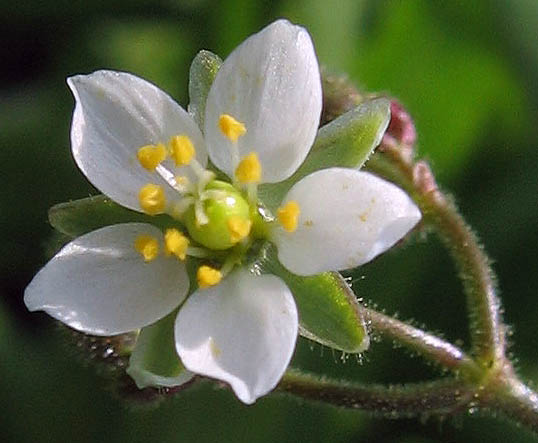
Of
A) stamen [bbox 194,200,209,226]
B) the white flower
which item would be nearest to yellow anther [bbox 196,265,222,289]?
the white flower

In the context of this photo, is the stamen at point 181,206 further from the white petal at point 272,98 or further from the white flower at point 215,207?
the white petal at point 272,98

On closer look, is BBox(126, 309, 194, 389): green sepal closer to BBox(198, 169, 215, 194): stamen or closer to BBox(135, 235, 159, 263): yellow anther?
BBox(135, 235, 159, 263): yellow anther

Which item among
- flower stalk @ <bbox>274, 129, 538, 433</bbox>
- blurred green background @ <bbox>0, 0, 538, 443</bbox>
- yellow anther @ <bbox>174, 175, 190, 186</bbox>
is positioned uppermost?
yellow anther @ <bbox>174, 175, 190, 186</bbox>

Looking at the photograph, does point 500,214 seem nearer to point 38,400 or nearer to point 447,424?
point 447,424

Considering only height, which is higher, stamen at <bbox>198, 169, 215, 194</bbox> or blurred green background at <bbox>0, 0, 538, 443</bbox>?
stamen at <bbox>198, 169, 215, 194</bbox>

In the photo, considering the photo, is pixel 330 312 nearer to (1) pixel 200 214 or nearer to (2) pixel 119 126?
(1) pixel 200 214

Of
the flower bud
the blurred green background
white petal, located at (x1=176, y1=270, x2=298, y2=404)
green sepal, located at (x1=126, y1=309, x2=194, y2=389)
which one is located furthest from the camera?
the blurred green background

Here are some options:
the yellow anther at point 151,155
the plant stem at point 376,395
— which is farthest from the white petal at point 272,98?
the plant stem at point 376,395

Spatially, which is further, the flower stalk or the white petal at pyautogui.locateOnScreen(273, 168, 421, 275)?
the flower stalk
